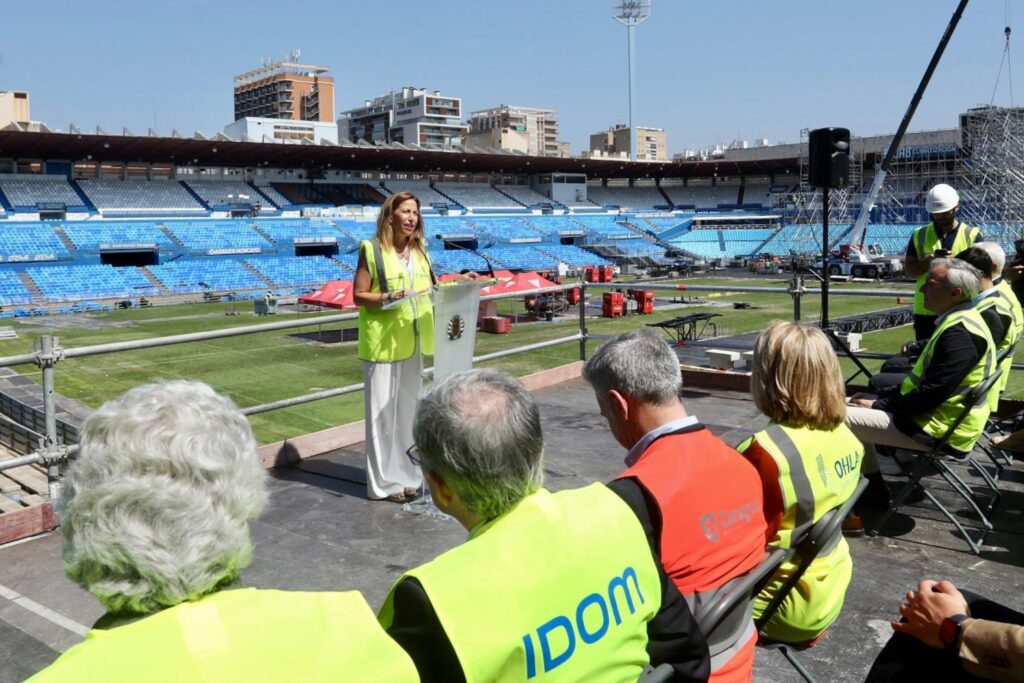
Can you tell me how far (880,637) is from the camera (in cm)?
304

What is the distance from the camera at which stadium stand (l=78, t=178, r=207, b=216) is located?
159ft

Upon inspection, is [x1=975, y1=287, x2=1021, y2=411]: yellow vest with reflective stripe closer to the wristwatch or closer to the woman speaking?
the wristwatch

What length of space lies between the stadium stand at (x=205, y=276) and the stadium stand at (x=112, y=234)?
2.20m

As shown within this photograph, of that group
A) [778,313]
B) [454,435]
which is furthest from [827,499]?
[778,313]

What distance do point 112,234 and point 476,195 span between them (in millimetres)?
29635

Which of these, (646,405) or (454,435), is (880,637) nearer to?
(646,405)

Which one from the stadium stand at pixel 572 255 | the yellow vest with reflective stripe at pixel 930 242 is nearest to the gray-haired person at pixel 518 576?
the yellow vest with reflective stripe at pixel 930 242

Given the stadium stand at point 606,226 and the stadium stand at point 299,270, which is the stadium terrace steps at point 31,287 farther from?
the stadium stand at point 606,226

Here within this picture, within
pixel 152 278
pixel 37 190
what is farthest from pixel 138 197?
pixel 152 278

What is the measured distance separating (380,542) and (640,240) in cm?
5914

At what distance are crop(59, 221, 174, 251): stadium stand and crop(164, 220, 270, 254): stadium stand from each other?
0.99m

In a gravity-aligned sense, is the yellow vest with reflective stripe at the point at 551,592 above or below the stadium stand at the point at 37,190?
below

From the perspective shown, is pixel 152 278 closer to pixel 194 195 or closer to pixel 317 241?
pixel 317 241

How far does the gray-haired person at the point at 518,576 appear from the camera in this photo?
1.39 meters
